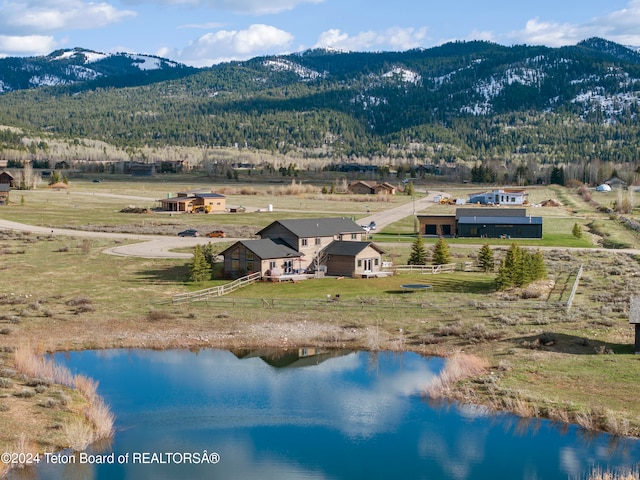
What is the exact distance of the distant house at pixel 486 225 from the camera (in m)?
95.6

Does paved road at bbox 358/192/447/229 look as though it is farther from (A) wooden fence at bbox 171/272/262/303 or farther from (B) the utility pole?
(B) the utility pole

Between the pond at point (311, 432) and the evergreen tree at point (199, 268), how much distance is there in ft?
66.6

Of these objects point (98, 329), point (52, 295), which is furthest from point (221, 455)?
point (52, 295)

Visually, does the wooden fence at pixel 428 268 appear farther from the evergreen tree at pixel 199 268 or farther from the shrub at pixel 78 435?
the shrub at pixel 78 435

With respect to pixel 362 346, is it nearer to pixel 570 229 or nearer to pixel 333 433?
pixel 333 433

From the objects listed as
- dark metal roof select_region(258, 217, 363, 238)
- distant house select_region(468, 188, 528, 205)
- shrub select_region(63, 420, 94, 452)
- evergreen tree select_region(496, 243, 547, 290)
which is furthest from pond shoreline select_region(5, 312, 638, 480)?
distant house select_region(468, 188, 528, 205)

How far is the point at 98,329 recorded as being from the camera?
5019 cm

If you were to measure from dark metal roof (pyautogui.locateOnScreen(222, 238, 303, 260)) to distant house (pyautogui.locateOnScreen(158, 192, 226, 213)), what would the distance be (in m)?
60.6

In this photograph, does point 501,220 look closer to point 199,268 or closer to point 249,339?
point 199,268

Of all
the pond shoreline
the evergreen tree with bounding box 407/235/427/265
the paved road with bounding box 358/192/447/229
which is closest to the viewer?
the pond shoreline

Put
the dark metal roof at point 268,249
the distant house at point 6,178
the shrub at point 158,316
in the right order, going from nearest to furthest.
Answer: the shrub at point 158,316, the dark metal roof at point 268,249, the distant house at point 6,178

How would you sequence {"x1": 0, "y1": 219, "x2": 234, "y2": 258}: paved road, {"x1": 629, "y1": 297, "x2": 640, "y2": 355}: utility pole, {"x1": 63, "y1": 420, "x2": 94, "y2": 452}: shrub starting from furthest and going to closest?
1. {"x1": 0, "y1": 219, "x2": 234, "y2": 258}: paved road
2. {"x1": 629, "y1": 297, "x2": 640, "y2": 355}: utility pole
3. {"x1": 63, "y1": 420, "x2": 94, "y2": 452}: shrub

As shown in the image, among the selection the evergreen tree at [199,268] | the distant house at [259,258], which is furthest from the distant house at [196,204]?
the evergreen tree at [199,268]

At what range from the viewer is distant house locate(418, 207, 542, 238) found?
95.6 meters
